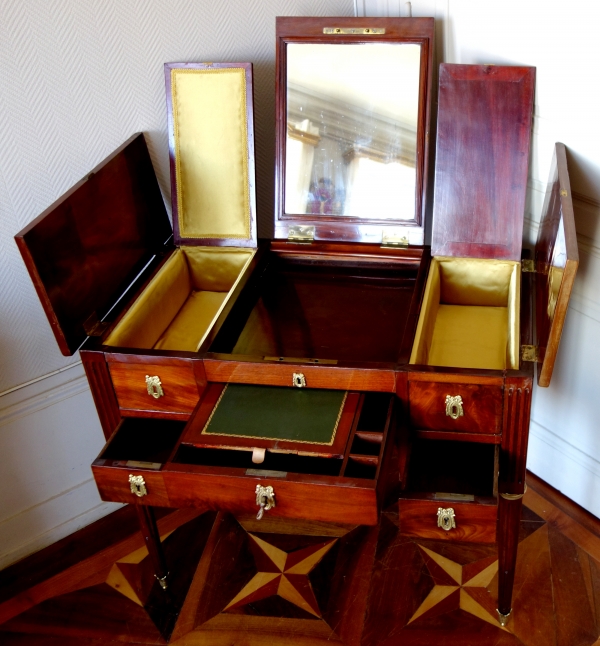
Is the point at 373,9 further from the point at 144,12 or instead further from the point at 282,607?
the point at 282,607

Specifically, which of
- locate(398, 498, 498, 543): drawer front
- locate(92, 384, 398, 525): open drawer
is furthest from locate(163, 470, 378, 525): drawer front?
locate(398, 498, 498, 543): drawer front

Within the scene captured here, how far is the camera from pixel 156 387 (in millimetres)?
1398

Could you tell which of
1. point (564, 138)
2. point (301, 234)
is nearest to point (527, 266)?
point (564, 138)

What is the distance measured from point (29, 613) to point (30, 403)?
454 millimetres

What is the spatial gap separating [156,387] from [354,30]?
0.84 metres

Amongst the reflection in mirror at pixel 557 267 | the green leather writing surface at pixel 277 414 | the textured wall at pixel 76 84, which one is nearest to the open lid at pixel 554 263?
the reflection in mirror at pixel 557 267

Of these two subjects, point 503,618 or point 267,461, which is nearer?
point 267,461

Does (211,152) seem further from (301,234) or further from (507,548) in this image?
(507,548)

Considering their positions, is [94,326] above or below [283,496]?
above

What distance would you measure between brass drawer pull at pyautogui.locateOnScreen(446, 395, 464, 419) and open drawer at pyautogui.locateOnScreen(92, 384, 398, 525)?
10 centimetres

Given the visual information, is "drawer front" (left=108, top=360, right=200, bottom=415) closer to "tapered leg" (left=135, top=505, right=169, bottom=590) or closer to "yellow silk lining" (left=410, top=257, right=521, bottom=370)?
"tapered leg" (left=135, top=505, right=169, bottom=590)

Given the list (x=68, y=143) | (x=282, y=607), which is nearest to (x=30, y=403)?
(x=68, y=143)

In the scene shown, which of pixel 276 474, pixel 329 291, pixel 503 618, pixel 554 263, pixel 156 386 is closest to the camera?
pixel 276 474

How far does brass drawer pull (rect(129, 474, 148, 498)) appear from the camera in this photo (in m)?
1.23
